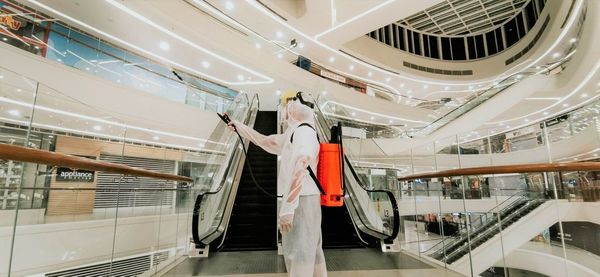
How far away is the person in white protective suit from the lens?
5.62ft

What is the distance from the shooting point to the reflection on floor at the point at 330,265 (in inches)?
113

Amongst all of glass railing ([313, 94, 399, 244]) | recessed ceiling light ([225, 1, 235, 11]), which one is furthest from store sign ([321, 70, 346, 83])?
glass railing ([313, 94, 399, 244])

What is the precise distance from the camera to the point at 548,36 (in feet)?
53.6

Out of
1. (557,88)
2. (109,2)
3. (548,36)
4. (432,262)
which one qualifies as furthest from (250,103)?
(548,36)

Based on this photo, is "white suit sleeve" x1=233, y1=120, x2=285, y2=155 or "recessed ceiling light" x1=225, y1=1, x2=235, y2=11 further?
"recessed ceiling light" x1=225, y1=1, x2=235, y2=11

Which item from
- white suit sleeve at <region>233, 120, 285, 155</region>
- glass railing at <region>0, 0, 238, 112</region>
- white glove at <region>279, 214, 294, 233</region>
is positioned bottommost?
white glove at <region>279, 214, 294, 233</region>

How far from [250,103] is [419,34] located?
61.3 ft

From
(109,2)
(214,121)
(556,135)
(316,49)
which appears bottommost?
(556,135)

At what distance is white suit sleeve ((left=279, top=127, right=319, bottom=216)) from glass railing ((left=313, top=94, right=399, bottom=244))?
2.21m

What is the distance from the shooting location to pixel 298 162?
1744mm

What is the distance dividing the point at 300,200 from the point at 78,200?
375 centimetres

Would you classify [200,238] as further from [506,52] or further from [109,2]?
[506,52]

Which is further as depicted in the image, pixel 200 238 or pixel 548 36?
pixel 548 36

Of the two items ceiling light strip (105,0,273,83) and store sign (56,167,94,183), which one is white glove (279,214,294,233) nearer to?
store sign (56,167,94,183)
